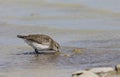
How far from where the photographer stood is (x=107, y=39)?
600 inches

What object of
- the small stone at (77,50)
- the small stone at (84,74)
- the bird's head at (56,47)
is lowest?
the small stone at (84,74)

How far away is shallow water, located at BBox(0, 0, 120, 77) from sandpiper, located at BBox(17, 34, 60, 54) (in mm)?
198

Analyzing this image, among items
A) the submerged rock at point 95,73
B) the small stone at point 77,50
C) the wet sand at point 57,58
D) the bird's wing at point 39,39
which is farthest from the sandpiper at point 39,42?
the submerged rock at point 95,73

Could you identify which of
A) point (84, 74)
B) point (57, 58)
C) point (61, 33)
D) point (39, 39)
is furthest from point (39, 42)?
point (84, 74)

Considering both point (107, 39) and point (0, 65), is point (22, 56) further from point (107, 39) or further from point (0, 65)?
point (107, 39)

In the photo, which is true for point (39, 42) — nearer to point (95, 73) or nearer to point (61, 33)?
point (61, 33)

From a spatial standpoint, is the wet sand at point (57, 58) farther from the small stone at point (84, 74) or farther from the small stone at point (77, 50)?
the small stone at point (84, 74)

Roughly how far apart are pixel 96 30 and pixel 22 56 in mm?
3437

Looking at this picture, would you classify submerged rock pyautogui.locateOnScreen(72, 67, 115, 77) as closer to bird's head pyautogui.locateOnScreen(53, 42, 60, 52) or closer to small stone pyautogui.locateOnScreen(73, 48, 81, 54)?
small stone pyautogui.locateOnScreen(73, 48, 81, 54)

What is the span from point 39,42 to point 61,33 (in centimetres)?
259

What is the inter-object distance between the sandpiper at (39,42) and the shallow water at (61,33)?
0.65 feet

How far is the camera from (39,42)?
554 inches

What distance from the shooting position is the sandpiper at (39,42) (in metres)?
14.0

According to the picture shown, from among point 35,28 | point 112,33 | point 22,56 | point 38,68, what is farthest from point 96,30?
point 38,68
